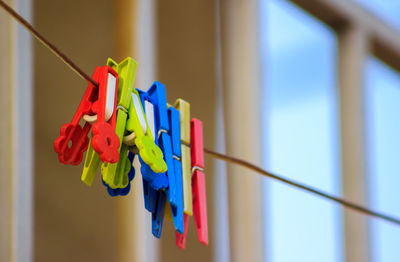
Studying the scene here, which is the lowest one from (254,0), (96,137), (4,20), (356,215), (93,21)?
(96,137)

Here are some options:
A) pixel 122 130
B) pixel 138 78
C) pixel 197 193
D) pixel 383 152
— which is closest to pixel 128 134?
pixel 122 130

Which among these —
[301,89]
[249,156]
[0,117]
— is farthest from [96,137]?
[301,89]

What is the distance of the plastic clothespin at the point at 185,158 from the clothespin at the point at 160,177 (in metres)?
0.02

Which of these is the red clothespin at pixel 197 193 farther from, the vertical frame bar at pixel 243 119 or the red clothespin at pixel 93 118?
the vertical frame bar at pixel 243 119

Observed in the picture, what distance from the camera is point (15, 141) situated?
1.01 metres

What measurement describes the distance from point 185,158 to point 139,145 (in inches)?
4.5

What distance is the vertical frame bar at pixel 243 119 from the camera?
139 cm

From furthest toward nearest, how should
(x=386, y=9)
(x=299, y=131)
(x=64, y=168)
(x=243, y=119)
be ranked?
(x=386, y=9), (x=299, y=131), (x=243, y=119), (x=64, y=168)

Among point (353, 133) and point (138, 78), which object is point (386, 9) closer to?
point (353, 133)

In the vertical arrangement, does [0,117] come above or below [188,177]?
above

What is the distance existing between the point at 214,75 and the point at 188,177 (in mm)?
677

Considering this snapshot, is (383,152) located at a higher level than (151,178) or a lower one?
higher

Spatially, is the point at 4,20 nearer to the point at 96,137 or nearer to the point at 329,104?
the point at 96,137

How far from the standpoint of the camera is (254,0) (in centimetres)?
147
